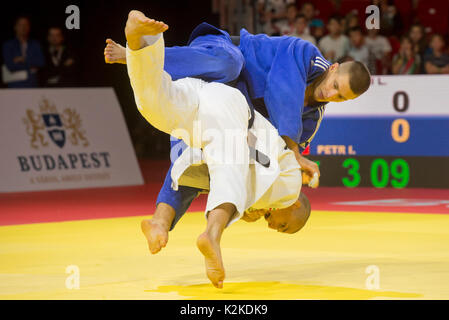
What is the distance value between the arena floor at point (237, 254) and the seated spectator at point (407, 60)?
2736 mm

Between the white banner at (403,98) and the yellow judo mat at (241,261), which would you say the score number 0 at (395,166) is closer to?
the white banner at (403,98)

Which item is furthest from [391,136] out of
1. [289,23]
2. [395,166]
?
[289,23]

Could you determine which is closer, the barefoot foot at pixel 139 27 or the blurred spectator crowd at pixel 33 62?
the barefoot foot at pixel 139 27

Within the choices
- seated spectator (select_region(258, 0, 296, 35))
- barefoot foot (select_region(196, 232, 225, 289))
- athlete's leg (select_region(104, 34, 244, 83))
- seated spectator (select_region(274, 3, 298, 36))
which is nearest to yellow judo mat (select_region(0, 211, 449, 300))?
barefoot foot (select_region(196, 232, 225, 289))

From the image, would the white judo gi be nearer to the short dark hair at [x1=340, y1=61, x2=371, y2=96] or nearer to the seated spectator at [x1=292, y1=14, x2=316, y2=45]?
the short dark hair at [x1=340, y1=61, x2=371, y2=96]

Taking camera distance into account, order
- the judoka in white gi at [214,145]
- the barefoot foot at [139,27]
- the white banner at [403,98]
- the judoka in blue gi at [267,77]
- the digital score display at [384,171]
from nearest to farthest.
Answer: the barefoot foot at [139,27], the judoka in white gi at [214,145], the judoka in blue gi at [267,77], the white banner at [403,98], the digital score display at [384,171]

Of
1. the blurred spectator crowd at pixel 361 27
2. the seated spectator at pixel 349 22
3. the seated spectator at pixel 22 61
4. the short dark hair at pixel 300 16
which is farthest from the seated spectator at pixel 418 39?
the seated spectator at pixel 22 61

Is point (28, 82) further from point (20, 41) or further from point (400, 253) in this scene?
point (400, 253)

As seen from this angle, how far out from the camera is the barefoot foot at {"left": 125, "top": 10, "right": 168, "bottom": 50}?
368cm

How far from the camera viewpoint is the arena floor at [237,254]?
13.4ft

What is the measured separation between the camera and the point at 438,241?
232 inches

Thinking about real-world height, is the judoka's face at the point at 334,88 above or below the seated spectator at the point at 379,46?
above

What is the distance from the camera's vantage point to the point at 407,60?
10945 mm

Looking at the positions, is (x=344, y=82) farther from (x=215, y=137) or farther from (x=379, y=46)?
(x=379, y=46)
